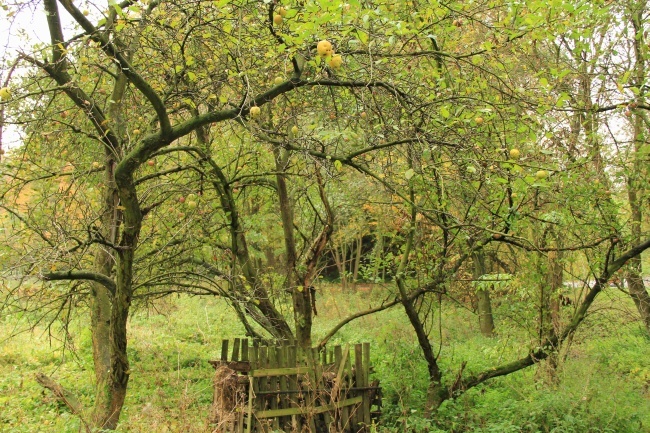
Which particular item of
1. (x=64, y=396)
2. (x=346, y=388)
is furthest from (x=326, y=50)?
(x=346, y=388)

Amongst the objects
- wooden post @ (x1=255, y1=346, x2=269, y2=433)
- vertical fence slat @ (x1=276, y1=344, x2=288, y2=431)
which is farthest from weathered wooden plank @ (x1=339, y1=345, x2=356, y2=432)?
wooden post @ (x1=255, y1=346, x2=269, y2=433)

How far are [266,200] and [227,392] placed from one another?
3.38m

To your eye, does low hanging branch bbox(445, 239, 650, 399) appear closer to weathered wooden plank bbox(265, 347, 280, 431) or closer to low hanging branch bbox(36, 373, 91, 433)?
weathered wooden plank bbox(265, 347, 280, 431)

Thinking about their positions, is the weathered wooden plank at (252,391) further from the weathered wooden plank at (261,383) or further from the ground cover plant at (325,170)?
the ground cover plant at (325,170)

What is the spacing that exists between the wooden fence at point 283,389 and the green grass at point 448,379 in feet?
1.59

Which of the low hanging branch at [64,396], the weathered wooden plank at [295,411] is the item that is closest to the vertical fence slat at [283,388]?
the weathered wooden plank at [295,411]

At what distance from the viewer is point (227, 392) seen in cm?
616

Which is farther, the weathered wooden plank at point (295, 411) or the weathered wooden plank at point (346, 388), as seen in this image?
the weathered wooden plank at point (346, 388)

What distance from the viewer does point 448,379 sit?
24.1 feet

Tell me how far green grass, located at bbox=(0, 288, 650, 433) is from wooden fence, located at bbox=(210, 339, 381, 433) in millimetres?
485

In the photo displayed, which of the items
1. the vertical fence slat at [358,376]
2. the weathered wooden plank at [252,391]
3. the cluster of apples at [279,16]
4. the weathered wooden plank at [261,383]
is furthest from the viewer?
the vertical fence slat at [358,376]

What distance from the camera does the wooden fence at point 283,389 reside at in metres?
6.04

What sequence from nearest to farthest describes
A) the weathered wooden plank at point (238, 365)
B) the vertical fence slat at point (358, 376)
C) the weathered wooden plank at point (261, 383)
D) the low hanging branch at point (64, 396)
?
the low hanging branch at point (64, 396)
the weathered wooden plank at point (261, 383)
the weathered wooden plank at point (238, 365)
the vertical fence slat at point (358, 376)

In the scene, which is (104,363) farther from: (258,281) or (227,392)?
(258,281)
